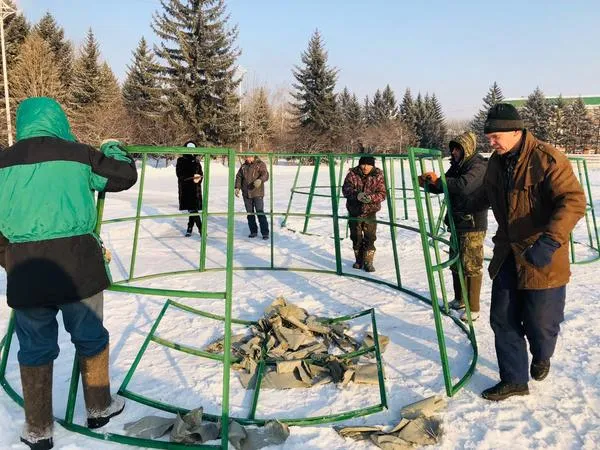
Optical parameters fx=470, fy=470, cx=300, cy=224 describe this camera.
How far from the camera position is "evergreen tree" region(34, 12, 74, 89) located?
3262cm

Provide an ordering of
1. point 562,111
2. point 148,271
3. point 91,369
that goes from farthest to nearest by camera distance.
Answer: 1. point 562,111
2. point 148,271
3. point 91,369

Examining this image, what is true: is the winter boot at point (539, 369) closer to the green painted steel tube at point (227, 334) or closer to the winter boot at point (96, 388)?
the green painted steel tube at point (227, 334)

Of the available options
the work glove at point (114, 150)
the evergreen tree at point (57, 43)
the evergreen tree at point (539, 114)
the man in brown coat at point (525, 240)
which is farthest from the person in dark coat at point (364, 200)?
the evergreen tree at point (539, 114)

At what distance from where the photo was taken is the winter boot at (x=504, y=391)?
294cm

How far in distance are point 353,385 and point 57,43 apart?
37.6m

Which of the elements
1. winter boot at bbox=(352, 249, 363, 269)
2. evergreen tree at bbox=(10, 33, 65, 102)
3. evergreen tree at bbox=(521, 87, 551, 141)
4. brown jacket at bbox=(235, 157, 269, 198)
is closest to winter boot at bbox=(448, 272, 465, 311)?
winter boot at bbox=(352, 249, 363, 269)

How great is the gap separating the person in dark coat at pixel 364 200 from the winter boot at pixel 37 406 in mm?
4298

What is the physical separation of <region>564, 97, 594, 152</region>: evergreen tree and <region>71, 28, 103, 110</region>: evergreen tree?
147 ft

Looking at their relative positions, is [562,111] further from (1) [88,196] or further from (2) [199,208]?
(1) [88,196]

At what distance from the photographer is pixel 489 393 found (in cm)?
296

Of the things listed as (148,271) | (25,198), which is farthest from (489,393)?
(148,271)

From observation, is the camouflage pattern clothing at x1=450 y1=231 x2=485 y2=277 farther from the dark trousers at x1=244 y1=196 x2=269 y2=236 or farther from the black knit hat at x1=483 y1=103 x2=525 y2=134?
the dark trousers at x1=244 y1=196 x2=269 y2=236

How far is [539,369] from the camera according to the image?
10.2 ft

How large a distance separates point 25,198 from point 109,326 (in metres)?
2.26
